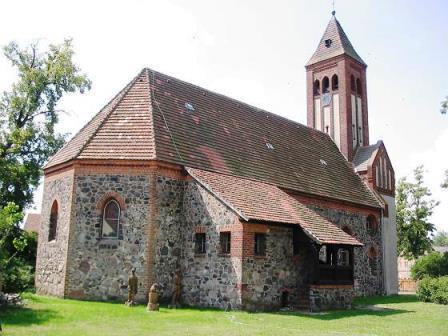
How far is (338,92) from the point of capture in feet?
109

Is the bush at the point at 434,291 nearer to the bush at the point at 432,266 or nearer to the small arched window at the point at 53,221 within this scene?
the bush at the point at 432,266

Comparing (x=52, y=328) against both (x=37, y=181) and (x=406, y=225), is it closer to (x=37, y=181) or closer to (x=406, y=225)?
(x=37, y=181)

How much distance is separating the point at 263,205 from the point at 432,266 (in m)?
19.6

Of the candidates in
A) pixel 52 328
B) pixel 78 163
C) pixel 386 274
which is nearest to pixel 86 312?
pixel 52 328

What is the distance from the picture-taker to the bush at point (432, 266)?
32.0 meters

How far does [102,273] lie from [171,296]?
8.74ft

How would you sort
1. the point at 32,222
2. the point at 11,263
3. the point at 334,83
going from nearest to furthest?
the point at 11,263, the point at 334,83, the point at 32,222

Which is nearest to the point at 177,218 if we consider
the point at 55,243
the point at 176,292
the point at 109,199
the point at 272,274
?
the point at 109,199

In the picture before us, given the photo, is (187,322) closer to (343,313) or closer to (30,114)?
(343,313)

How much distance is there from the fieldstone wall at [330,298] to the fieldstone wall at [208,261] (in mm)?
3204

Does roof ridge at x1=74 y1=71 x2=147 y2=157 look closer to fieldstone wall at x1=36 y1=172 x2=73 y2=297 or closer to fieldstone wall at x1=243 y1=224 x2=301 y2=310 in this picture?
fieldstone wall at x1=36 y1=172 x2=73 y2=297

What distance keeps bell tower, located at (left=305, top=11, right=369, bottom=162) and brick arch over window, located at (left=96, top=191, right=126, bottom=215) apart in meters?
18.8

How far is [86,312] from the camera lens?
13.9 meters

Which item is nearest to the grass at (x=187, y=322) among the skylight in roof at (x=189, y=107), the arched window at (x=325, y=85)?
the skylight in roof at (x=189, y=107)
